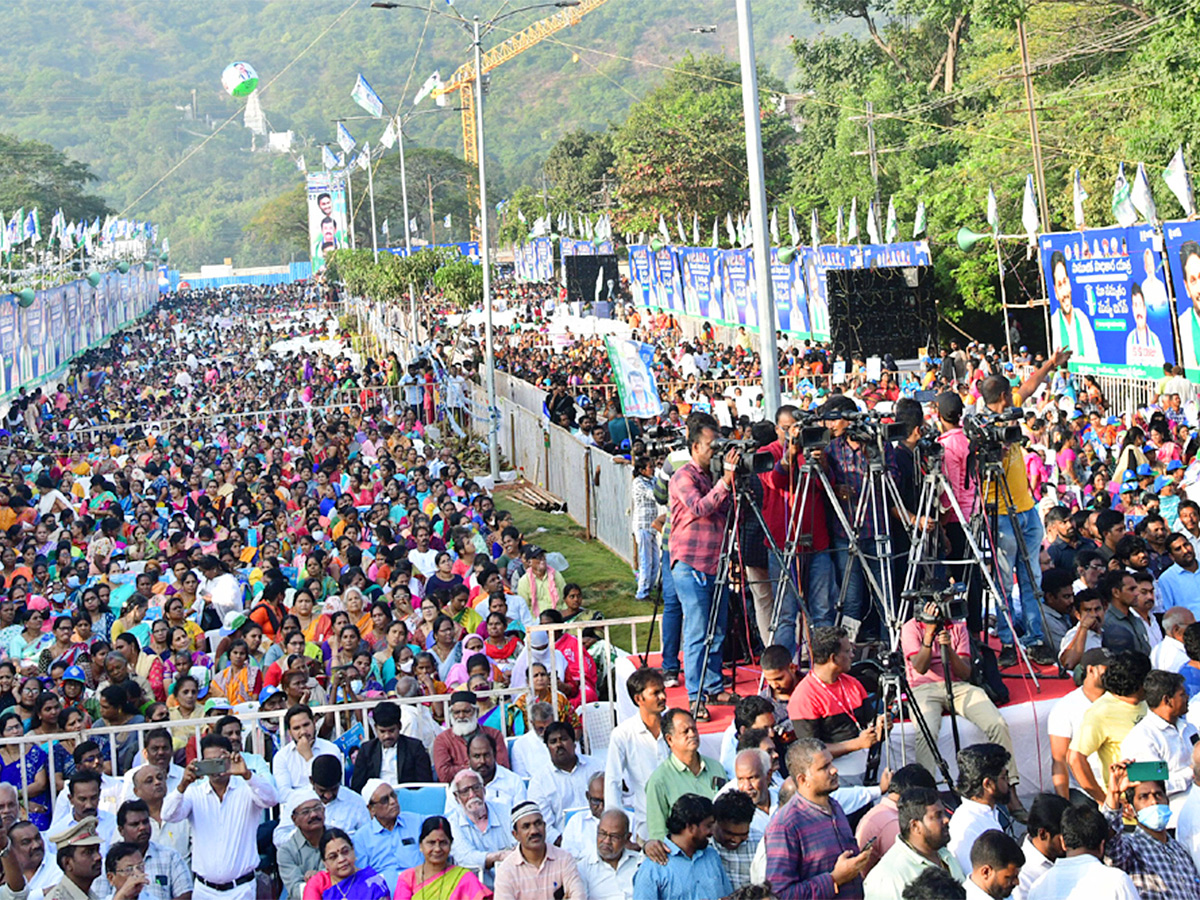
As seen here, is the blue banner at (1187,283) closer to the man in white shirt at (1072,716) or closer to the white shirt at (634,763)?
the man in white shirt at (1072,716)

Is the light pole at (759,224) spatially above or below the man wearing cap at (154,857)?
above

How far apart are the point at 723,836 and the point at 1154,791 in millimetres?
1663

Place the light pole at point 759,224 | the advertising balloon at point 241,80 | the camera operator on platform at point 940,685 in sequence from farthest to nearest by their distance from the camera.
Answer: the advertising balloon at point 241,80
the light pole at point 759,224
the camera operator on platform at point 940,685

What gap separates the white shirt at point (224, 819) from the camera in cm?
765

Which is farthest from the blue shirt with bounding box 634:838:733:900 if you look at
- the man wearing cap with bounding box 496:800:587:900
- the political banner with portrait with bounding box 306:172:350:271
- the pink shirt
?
the political banner with portrait with bounding box 306:172:350:271

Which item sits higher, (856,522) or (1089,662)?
(856,522)

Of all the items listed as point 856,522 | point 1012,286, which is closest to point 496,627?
point 856,522

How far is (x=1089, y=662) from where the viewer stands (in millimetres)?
6902

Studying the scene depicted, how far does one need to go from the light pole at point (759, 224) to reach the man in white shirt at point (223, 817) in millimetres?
4322

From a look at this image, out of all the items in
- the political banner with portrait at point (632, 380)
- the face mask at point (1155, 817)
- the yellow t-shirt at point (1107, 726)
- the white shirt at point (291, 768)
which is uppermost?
the political banner with portrait at point (632, 380)

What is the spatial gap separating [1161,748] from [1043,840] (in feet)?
3.45

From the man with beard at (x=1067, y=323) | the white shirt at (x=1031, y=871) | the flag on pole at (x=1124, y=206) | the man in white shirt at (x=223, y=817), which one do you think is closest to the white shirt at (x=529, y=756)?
the man in white shirt at (x=223, y=817)

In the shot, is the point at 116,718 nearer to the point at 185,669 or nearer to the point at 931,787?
the point at 185,669

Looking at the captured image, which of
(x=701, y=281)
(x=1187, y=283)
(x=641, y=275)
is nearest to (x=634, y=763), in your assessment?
(x=1187, y=283)
